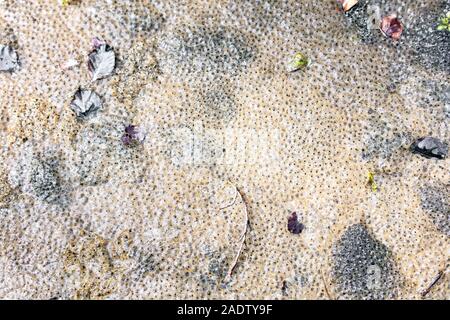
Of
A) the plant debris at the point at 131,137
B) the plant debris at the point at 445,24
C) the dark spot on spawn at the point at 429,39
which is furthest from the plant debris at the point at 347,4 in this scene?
the plant debris at the point at 131,137

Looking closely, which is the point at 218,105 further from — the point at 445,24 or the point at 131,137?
the point at 445,24

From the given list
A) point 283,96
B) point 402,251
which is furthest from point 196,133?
point 402,251

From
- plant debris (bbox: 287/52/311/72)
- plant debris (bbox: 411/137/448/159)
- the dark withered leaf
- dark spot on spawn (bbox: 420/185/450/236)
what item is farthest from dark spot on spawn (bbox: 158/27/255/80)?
dark spot on spawn (bbox: 420/185/450/236)

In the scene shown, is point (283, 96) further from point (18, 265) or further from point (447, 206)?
point (18, 265)

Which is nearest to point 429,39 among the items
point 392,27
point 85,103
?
point 392,27

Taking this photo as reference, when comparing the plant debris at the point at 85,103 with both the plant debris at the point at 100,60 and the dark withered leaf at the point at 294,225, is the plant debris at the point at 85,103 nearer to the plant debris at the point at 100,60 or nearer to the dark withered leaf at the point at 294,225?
the plant debris at the point at 100,60
